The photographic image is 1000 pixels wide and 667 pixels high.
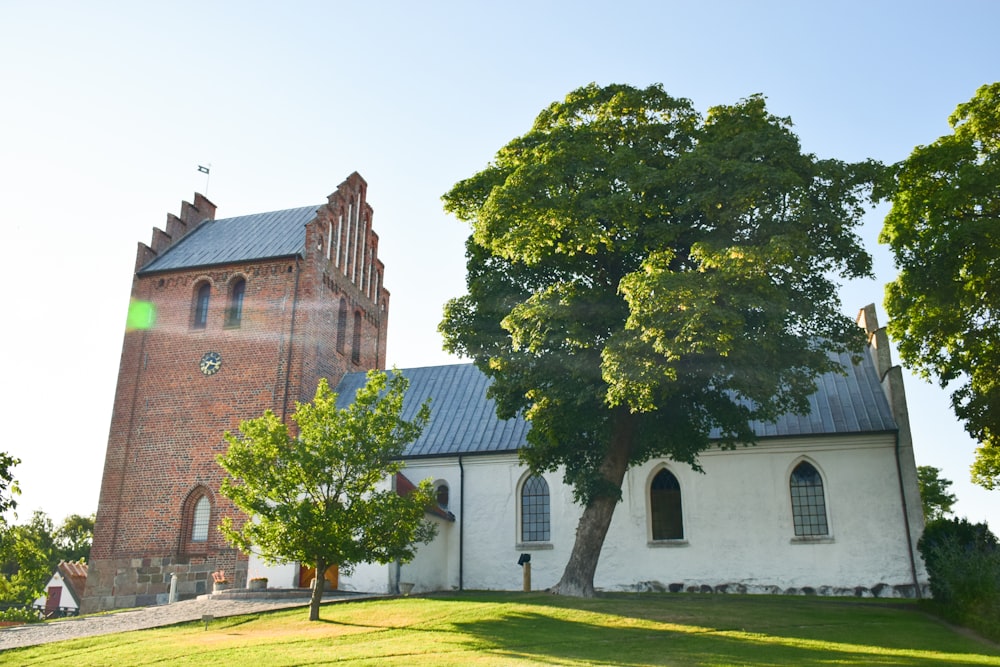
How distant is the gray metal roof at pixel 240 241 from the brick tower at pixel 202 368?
0.09 metres

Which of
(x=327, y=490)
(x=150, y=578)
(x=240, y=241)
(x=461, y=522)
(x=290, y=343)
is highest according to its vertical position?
(x=240, y=241)

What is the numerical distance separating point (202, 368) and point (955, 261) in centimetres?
2485

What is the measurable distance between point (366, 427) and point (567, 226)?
21.2ft

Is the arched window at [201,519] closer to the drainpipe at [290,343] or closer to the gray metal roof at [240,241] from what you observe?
the drainpipe at [290,343]

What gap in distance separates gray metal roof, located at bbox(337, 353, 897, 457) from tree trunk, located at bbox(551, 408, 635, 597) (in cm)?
538

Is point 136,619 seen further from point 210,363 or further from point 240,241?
point 240,241

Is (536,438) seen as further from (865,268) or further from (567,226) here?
(865,268)

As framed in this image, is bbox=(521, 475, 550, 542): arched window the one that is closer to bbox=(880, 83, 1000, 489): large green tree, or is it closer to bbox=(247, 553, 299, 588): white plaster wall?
bbox=(247, 553, 299, 588): white plaster wall

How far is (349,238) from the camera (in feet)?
113

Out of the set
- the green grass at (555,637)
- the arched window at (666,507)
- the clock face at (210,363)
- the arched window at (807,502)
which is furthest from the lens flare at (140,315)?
the arched window at (807,502)

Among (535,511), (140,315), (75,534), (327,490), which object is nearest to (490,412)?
(535,511)

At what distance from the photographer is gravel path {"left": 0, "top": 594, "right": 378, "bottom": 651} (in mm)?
17781

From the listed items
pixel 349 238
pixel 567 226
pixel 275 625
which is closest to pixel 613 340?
pixel 567 226

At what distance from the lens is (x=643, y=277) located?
57.2ft
